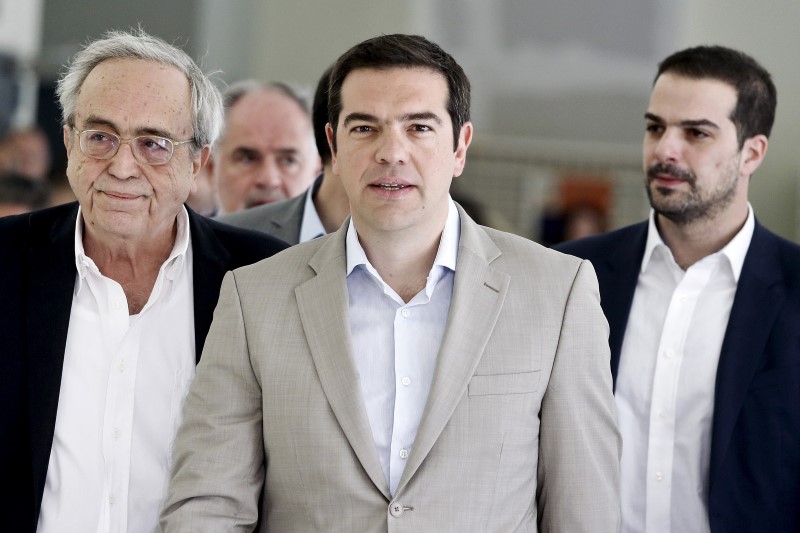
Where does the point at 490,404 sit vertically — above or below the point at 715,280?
below

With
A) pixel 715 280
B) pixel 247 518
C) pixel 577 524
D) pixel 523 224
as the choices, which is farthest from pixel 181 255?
pixel 523 224

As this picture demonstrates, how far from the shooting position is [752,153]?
336cm

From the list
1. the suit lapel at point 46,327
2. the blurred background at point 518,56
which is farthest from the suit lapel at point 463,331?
the blurred background at point 518,56

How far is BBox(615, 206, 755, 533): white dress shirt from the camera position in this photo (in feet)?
9.59

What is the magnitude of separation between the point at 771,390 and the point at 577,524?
2.62ft

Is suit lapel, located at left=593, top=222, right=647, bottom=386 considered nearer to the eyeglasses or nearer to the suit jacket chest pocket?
the suit jacket chest pocket

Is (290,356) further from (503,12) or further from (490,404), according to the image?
(503,12)

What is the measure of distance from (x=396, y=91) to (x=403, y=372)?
1.93 feet

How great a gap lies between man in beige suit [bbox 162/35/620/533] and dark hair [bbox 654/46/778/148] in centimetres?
103

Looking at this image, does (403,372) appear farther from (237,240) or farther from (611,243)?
(611,243)

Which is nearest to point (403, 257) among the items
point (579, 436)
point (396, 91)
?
point (396, 91)

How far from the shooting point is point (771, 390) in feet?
9.43

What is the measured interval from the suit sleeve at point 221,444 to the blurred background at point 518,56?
7.63 meters

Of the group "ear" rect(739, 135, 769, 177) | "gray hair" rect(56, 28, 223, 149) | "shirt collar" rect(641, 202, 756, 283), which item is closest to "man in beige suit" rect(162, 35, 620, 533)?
"gray hair" rect(56, 28, 223, 149)
